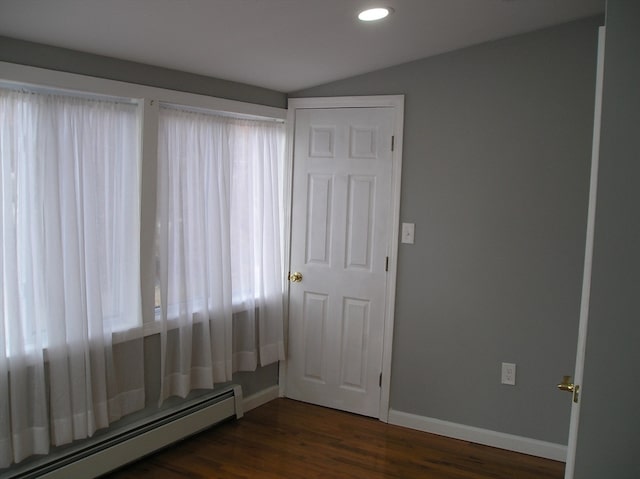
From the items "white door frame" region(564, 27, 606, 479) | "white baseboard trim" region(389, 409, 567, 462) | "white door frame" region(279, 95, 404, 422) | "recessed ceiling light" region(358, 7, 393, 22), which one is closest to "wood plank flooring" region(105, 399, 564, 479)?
"white baseboard trim" region(389, 409, 567, 462)

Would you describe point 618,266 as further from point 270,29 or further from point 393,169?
point 393,169

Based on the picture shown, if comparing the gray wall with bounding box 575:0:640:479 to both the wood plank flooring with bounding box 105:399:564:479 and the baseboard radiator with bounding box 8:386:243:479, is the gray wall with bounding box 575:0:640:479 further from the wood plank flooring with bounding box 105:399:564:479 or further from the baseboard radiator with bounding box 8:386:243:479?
the baseboard radiator with bounding box 8:386:243:479

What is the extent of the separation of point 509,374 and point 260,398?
167 centimetres

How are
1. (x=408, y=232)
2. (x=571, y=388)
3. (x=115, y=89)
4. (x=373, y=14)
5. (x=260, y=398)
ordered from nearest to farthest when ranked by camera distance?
(x=571, y=388), (x=373, y=14), (x=115, y=89), (x=408, y=232), (x=260, y=398)

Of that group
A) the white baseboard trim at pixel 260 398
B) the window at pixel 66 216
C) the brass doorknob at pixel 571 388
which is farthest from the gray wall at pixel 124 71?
the brass doorknob at pixel 571 388

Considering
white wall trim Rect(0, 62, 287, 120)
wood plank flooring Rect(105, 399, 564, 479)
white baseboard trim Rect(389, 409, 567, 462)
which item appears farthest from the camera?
white baseboard trim Rect(389, 409, 567, 462)

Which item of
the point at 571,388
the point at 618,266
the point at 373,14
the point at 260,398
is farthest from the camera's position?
Result: the point at 260,398

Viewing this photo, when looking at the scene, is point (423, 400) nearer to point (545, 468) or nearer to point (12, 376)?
point (545, 468)

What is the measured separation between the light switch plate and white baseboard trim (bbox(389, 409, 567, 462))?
1.13 m

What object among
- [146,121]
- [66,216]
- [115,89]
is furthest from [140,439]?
[115,89]

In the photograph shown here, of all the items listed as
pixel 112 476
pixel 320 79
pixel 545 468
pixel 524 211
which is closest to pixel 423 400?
pixel 545 468

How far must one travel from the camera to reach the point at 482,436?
3.45 metres

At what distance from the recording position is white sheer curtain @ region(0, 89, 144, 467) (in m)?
2.39

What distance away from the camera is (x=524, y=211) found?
328 centimetres
